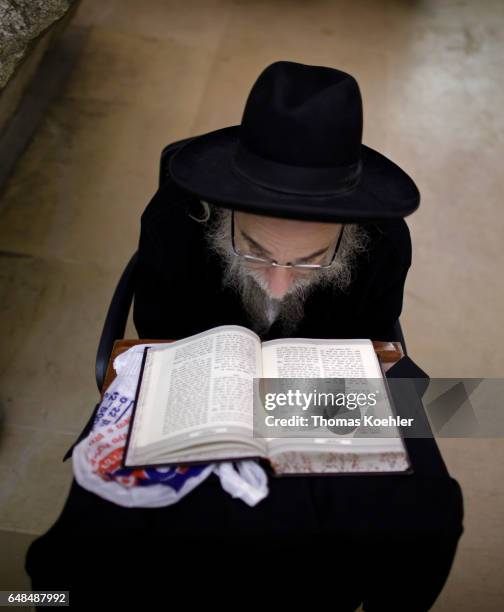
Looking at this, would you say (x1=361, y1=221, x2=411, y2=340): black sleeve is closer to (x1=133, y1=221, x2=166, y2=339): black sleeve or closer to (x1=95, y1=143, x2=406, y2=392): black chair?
(x1=95, y1=143, x2=406, y2=392): black chair

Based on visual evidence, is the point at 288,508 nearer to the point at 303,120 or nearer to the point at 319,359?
the point at 319,359

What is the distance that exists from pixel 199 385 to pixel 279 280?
0.40 m

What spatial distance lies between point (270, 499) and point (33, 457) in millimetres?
1447

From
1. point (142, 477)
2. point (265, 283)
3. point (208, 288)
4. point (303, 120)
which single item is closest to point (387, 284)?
A: point (265, 283)

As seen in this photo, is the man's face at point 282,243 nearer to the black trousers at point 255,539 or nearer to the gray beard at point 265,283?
the gray beard at point 265,283

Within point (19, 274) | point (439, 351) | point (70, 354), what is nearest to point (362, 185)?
point (439, 351)

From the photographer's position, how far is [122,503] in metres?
1.06

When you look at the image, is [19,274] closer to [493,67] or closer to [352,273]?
[352,273]

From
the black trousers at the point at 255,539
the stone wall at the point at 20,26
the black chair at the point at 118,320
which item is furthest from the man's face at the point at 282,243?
the stone wall at the point at 20,26

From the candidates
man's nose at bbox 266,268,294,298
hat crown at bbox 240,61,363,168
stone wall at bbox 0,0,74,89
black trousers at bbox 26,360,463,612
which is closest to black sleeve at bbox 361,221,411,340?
man's nose at bbox 266,268,294,298

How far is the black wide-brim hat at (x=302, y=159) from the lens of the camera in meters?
1.14

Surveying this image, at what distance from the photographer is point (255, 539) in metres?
1.08

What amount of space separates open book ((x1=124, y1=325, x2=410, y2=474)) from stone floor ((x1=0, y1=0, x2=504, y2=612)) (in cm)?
114

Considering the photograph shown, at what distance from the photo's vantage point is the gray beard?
1.57m
